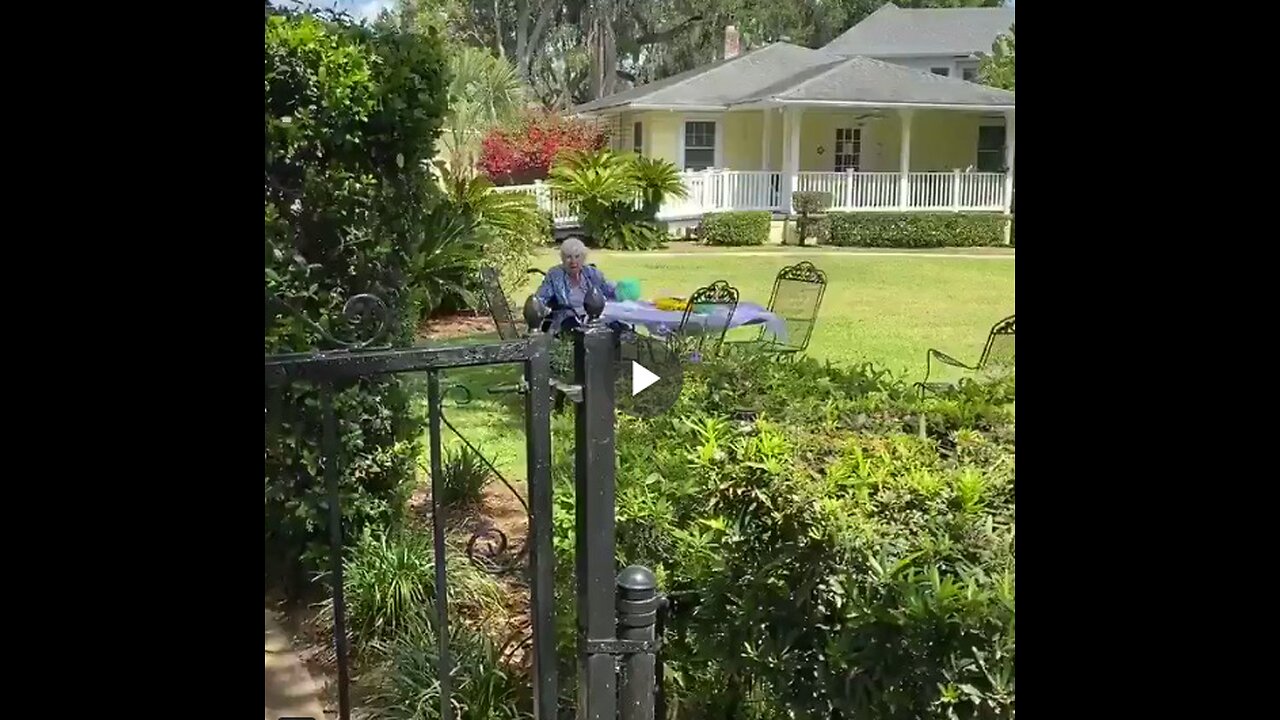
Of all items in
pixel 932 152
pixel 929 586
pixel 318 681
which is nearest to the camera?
pixel 929 586

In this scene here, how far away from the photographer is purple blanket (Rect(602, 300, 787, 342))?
859 centimetres

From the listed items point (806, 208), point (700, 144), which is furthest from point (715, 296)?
point (700, 144)

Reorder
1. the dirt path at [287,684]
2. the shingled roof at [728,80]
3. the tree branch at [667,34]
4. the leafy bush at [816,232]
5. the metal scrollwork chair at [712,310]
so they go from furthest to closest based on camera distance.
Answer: the tree branch at [667,34] → the shingled roof at [728,80] → the leafy bush at [816,232] → the metal scrollwork chair at [712,310] → the dirt path at [287,684]

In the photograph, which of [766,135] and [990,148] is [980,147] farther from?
[766,135]

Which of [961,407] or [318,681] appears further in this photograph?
[318,681]

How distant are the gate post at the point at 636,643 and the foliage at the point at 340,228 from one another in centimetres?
218

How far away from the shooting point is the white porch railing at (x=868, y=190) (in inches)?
872

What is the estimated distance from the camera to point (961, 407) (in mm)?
3045

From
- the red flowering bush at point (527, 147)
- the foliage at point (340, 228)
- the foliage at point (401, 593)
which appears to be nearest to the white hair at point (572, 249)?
the foliage at point (340, 228)

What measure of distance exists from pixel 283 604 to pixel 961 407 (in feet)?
7.40

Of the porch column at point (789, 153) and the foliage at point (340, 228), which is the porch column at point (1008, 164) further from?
the foliage at point (340, 228)

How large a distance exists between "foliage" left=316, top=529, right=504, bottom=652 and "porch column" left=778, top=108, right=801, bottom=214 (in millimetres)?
18957
